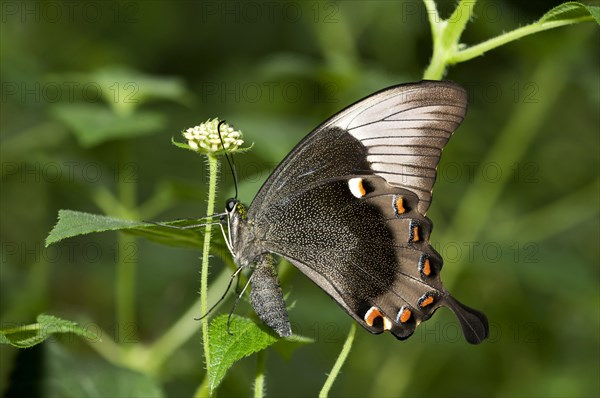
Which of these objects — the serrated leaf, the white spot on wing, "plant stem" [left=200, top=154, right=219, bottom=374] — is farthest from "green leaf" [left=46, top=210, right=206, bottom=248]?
the white spot on wing

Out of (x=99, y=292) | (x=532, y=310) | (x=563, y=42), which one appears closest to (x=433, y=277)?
(x=563, y=42)

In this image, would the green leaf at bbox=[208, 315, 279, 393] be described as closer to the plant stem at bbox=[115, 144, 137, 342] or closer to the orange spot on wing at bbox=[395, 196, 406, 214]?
the orange spot on wing at bbox=[395, 196, 406, 214]

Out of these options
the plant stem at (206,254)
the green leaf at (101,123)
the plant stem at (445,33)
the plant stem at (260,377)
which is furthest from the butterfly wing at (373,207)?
the green leaf at (101,123)

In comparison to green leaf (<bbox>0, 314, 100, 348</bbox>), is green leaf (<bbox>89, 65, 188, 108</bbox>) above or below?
below

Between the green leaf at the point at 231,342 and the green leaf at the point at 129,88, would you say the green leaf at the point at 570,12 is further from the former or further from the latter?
the green leaf at the point at 129,88

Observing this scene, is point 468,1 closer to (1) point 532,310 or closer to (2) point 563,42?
(2) point 563,42

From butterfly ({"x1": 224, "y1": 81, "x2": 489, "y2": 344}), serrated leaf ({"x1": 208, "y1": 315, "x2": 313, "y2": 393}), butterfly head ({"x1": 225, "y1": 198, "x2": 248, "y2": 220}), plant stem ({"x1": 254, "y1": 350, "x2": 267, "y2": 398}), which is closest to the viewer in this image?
serrated leaf ({"x1": 208, "y1": 315, "x2": 313, "y2": 393})

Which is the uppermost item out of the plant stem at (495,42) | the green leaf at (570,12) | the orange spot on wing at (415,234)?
the green leaf at (570,12)
